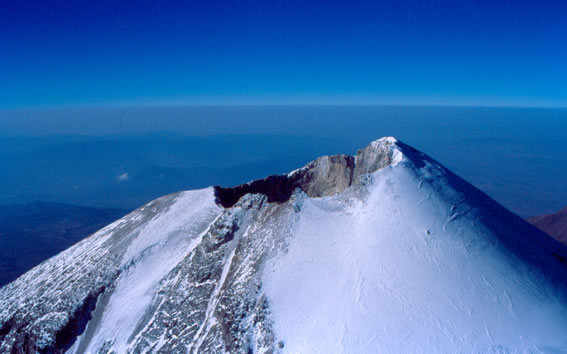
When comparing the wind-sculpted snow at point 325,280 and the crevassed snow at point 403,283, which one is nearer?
the crevassed snow at point 403,283

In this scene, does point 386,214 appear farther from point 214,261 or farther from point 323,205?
point 214,261

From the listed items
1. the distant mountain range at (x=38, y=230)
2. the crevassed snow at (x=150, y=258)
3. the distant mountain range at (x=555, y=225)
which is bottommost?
the distant mountain range at (x=38, y=230)

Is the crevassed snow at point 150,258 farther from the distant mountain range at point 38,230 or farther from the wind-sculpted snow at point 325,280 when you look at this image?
the distant mountain range at point 38,230

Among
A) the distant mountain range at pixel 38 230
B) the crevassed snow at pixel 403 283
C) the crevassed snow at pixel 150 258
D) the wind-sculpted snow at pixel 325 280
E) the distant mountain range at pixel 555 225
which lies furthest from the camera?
the distant mountain range at pixel 38 230

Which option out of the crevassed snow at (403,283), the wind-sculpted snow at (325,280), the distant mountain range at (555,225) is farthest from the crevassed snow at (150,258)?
the distant mountain range at (555,225)

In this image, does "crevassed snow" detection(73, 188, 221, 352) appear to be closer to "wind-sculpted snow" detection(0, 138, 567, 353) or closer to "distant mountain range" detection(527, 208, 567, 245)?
"wind-sculpted snow" detection(0, 138, 567, 353)

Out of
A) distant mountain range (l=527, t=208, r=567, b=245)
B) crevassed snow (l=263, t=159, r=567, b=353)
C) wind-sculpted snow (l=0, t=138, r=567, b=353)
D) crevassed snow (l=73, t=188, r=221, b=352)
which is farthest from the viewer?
distant mountain range (l=527, t=208, r=567, b=245)

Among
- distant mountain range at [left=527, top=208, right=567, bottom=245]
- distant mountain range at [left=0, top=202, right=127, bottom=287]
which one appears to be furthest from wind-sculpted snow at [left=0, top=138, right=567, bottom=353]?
distant mountain range at [left=0, top=202, right=127, bottom=287]
